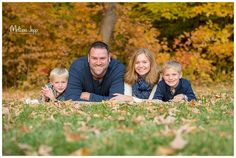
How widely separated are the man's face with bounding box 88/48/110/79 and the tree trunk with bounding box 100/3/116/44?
995 centimetres

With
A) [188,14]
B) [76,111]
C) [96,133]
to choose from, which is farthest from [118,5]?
[96,133]

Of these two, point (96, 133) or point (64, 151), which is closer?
point (64, 151)

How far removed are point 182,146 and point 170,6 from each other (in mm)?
15077

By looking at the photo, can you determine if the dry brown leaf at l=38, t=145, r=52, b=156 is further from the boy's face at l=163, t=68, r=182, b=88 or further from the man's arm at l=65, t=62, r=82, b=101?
the boy's face at l=163, t=68, r=182, b=88

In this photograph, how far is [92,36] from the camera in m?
17.9

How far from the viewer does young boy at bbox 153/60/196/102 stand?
25.5 feet

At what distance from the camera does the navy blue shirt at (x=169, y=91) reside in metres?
7.80

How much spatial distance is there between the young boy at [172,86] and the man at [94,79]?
23.6 inches

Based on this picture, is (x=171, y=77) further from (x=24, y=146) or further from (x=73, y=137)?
(x=24, y=146)

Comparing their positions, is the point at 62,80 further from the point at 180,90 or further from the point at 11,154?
the point at 11,154

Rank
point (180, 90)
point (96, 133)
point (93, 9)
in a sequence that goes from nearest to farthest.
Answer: point (96, 133), point (180, 90), point (93, 9)

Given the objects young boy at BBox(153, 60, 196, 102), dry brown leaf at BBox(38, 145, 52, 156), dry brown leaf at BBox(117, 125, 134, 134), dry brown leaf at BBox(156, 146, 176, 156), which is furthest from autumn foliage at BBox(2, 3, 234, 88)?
dry brown leaf at BBox(156, 146, 176, 156)

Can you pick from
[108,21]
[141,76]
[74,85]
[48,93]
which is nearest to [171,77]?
[141,76]

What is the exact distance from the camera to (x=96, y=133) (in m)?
4.21
